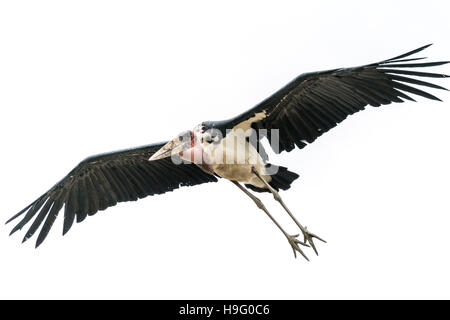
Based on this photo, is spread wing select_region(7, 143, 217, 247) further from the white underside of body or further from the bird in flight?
the white underside of body

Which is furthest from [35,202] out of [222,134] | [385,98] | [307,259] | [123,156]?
[385,98]

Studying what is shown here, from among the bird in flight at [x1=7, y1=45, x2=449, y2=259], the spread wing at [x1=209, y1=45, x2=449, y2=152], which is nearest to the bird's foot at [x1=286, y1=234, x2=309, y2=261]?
the bird in flight at [x1=7, y1=45, x2=449, y2=259]

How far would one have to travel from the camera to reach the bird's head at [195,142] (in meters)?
15.0

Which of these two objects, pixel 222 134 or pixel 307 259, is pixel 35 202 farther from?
pixel 307 259

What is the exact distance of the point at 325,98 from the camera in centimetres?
1464

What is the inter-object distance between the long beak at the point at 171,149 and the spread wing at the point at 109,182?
0.52m

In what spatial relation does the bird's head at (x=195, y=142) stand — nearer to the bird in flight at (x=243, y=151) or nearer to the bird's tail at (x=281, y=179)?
the bird in flight at (x=243, y=151)

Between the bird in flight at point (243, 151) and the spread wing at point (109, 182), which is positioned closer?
the bird in flight at point (243, 151)

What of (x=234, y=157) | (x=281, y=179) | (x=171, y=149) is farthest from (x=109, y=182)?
(x=281, y=179)

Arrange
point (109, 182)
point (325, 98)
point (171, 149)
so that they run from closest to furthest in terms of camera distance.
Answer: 1. point (325, 98)
2. point (171, 149)
3. point (109, 182)

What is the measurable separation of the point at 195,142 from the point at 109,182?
2.12 meters

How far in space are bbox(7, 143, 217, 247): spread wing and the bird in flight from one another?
17 mm

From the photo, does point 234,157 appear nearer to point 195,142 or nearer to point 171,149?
point 195,142

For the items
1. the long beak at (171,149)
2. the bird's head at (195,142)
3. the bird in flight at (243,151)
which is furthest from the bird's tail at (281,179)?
the long beak at (171,149)
